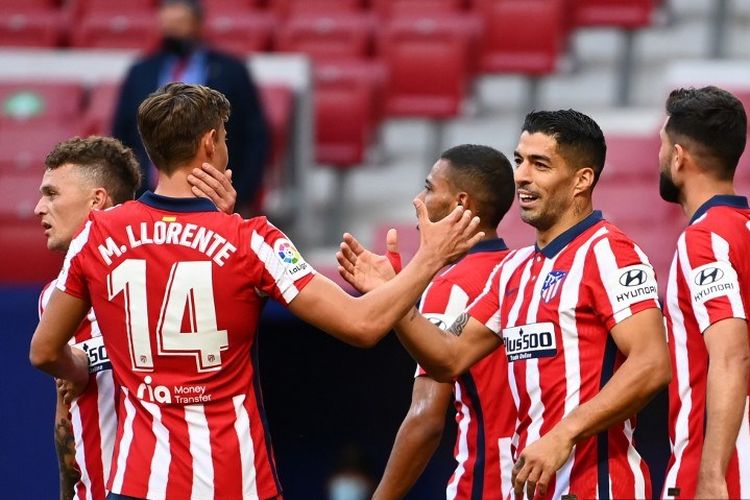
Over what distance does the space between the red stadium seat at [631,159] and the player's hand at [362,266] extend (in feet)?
14.9

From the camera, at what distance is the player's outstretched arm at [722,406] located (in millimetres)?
→ 3516

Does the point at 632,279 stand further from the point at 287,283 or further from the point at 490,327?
the point at 287,283

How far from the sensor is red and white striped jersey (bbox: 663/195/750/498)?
368 cm

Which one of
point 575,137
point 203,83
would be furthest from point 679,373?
point 203,83

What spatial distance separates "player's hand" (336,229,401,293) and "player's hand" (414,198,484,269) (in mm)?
118

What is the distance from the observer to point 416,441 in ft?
13.4

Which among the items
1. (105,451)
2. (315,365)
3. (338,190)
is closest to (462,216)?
(105,451)

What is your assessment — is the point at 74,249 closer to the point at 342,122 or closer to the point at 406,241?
the point at 406,241

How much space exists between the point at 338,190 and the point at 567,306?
5324 mm

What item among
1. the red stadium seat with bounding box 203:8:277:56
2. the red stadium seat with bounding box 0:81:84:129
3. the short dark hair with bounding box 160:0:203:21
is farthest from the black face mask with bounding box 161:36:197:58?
the red stadium seat with bounding box 203:8:277:56

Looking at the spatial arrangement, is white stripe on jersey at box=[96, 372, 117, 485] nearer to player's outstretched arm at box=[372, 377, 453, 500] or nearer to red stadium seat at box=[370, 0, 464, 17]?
player's outstretched arm at box=[372, 377, 453, 500]

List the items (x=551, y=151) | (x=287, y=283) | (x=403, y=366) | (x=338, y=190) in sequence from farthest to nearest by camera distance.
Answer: (x=338, y=190) → (x=403, y=366) → (x=551, y=151) → (x=287, y=283)

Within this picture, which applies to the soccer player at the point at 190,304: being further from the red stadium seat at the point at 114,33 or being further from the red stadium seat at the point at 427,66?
the red stadium seat at the point at 114,33

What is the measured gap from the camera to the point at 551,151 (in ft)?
12.3
